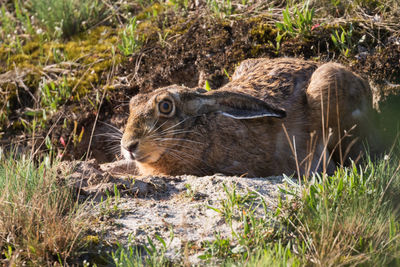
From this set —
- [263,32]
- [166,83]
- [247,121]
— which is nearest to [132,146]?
[247,121]

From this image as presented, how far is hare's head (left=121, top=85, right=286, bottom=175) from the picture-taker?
5.56 m

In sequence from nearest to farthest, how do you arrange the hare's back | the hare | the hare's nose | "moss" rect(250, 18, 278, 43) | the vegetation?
the vegetation → the hare's nose → the hare → the hare's back → "moss" rect(250, 18, 278, 43)

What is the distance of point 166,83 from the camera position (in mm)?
8062

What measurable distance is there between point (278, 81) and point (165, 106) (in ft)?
4.79

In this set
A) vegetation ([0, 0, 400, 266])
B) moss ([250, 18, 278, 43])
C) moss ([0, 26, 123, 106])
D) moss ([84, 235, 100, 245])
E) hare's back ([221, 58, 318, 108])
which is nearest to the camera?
vegetation ([0, 0, 400, 266])

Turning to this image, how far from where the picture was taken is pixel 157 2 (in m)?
9.07

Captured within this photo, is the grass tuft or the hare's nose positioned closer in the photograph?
the grass tuft

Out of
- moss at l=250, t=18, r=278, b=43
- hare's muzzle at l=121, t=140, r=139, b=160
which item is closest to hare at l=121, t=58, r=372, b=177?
hare's muzzle at l=121, t=140, r=139, b=160

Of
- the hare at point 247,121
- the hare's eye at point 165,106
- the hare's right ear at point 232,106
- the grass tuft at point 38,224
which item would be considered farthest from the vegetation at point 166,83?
the hare's right ear at point 232,106

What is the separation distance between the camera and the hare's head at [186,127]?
5.56 metres

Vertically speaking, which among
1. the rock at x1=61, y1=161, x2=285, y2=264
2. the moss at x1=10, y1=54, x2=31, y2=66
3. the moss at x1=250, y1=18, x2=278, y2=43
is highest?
→ the moss at x1=250, y1=18, x2=278, y2=43

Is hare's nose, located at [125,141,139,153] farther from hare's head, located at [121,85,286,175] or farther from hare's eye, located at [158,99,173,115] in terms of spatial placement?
hare's eye, located at [158,99,173,115]

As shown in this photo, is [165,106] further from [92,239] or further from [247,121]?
[92,239]

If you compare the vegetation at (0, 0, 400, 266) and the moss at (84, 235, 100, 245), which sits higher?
the vegetation at (0, 0, 400, 266)
